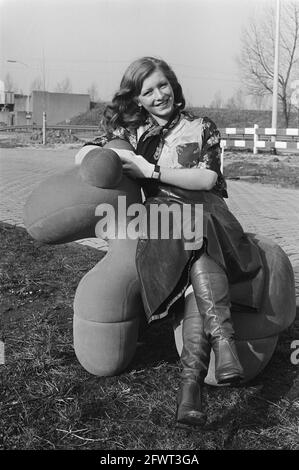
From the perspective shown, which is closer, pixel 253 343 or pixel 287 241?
pixel 253 343

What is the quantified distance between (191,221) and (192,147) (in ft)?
1.84

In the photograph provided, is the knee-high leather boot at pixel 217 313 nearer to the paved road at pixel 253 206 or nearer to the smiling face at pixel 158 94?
the smiling face at pixel 158 94

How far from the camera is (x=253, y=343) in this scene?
2.73m

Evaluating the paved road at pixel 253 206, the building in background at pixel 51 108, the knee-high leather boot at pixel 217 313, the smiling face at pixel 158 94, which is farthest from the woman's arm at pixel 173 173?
the building in background at pixel 51 108

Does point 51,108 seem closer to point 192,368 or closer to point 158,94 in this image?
point 158,94

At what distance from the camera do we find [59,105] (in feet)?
163

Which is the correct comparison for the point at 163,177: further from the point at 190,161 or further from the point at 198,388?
the point at 198,388

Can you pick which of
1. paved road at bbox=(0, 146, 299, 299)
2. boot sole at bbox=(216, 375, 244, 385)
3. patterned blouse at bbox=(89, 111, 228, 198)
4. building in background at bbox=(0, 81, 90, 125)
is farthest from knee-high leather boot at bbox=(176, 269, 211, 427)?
building in background at bbox=(0, 81, 90, 125)

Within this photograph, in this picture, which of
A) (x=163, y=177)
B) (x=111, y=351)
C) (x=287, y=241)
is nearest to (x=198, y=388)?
(x=111, y=351)

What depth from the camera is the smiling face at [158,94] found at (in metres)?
2.98

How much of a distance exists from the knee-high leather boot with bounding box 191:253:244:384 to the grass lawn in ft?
1.04

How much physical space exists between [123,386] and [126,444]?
0.47 meters

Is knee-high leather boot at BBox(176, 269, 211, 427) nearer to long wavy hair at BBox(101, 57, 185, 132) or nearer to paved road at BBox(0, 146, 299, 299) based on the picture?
long wavy hair at BBox(101, 57, 185, 132)

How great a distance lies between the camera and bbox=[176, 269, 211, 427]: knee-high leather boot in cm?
216
